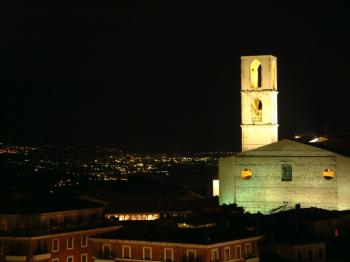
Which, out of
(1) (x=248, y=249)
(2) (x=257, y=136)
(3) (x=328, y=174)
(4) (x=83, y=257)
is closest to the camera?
(1) (x=248, y=249)

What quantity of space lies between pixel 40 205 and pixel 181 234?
32.1ft

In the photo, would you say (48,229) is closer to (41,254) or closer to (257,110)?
(41,254)

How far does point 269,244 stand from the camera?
42.5 meters

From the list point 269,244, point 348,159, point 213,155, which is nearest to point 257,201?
point 348,159

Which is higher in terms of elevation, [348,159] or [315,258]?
[348,159]

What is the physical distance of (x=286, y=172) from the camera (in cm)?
5666

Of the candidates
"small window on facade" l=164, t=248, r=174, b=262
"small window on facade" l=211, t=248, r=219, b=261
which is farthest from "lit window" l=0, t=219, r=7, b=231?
"small window on facade" l=211, t=248, r=219, b=261

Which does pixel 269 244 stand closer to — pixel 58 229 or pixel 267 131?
pixel 58 229

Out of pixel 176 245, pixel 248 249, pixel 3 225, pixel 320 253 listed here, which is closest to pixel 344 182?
pixel 320 253

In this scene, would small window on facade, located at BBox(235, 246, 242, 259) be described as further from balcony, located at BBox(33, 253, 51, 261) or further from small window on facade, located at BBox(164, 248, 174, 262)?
balcony, located at BBox(33, 253, 51, 261)

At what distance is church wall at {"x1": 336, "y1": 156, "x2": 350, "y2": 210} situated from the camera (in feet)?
180

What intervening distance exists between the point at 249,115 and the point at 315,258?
75.6 feet

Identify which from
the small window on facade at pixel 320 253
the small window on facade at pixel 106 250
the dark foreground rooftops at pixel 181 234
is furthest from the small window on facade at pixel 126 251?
the small window on facade at pixel 320 253

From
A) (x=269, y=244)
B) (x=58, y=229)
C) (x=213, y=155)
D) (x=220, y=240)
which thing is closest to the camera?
(x=220, y=240)
